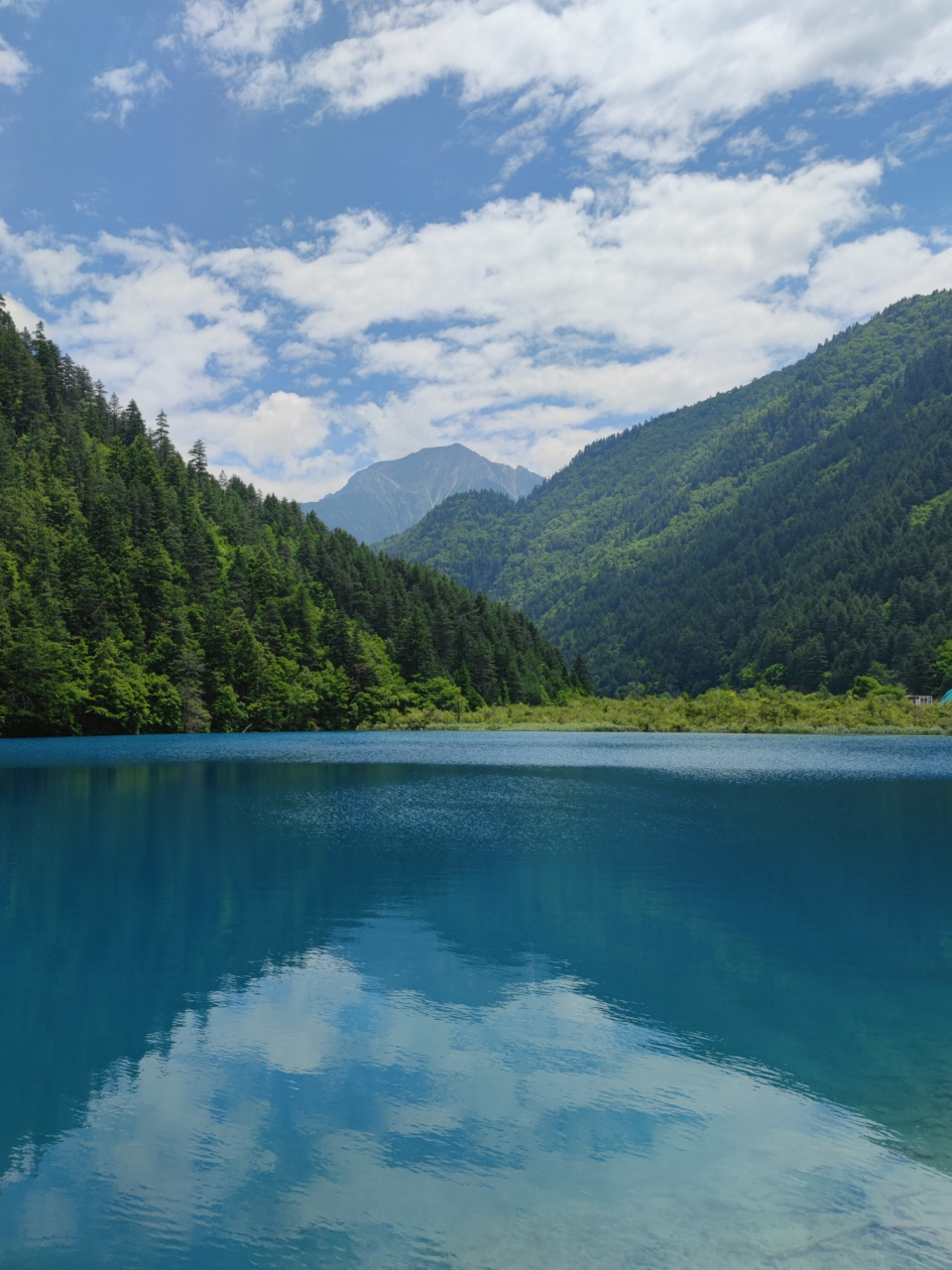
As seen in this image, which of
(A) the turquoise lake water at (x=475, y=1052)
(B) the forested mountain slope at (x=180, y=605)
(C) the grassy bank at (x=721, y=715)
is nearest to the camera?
(A) the turquoise lake water at (x=475, y=1052)

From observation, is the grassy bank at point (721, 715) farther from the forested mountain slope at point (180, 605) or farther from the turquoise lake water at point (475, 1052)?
the turquoise lake water at point (475, 1052)

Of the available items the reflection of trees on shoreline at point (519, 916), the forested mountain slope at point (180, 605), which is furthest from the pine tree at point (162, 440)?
the reflection of trees on shoreline at point (519, 916)

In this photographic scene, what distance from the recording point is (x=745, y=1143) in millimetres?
9094

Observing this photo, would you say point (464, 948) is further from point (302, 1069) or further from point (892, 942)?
point (892, 942)

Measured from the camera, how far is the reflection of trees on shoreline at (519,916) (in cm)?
1178

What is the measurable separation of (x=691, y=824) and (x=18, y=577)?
272 feet

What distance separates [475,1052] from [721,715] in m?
101

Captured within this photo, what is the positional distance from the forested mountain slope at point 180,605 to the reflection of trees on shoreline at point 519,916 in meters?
58.1

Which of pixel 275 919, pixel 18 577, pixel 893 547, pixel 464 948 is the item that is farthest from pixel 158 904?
pixel 893 547

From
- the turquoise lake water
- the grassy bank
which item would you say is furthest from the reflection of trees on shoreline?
the grassy bank

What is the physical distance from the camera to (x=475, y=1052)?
11.5m

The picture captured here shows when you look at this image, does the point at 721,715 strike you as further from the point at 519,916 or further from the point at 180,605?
the point at 519,916

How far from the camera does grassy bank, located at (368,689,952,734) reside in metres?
100

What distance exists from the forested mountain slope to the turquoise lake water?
221 ft
